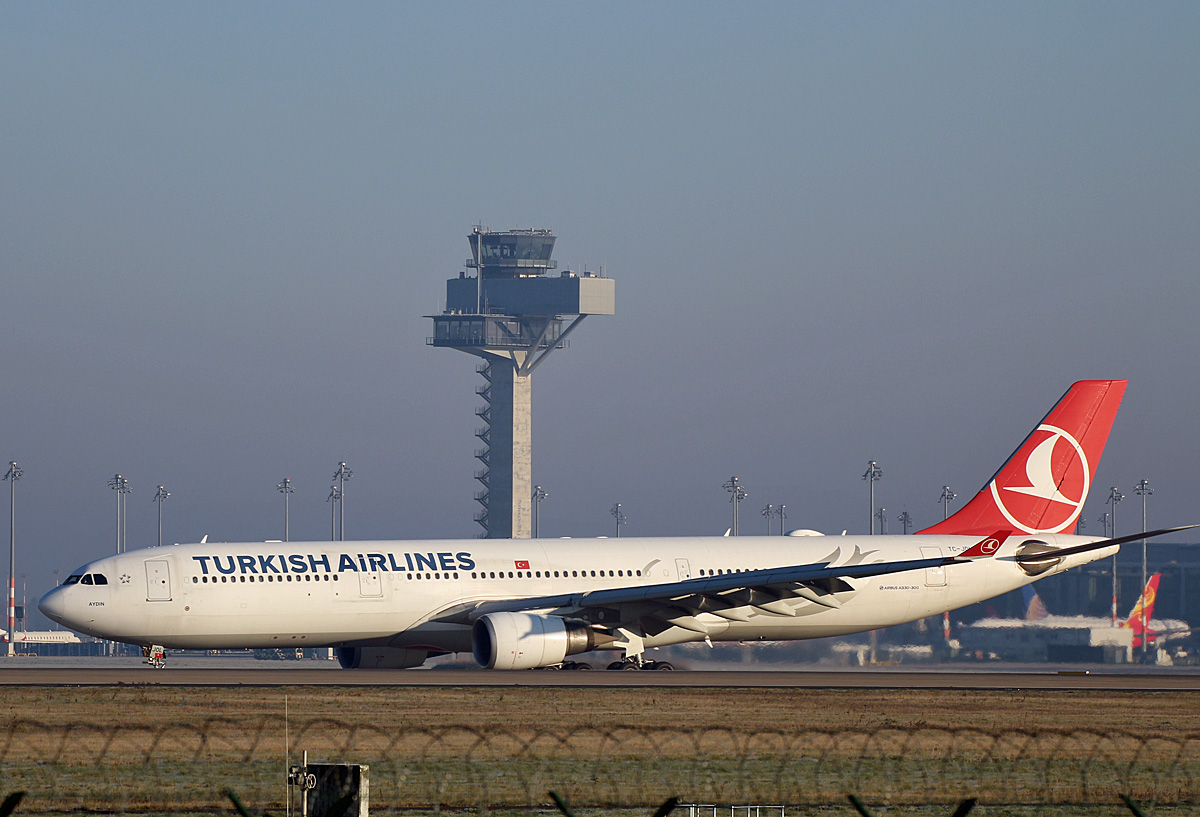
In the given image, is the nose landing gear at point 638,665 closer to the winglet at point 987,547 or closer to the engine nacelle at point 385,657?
the engine nacelle at point 385,657

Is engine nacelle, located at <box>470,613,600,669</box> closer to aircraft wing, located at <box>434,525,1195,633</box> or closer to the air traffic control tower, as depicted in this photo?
aircraft wing, located at <box>434,525,1195,633</box>

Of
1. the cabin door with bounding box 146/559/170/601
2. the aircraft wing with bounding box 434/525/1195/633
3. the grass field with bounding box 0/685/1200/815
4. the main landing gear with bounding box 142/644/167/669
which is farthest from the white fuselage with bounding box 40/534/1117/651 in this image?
the grass field with bounding box 0/685/1200/815

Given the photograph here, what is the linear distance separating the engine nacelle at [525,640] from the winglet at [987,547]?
11.1 metres

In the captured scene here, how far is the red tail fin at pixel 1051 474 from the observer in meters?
50.7

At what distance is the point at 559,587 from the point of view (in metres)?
45.9

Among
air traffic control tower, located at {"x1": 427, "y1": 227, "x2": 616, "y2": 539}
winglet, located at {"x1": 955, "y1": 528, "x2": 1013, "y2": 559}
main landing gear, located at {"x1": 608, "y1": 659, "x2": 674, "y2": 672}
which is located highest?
air traffic control tower, located at {"x1": 427, "y1": 227, "x2": 616, "y2": 539}

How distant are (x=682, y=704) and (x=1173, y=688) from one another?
14245mm

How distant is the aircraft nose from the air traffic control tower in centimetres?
13706

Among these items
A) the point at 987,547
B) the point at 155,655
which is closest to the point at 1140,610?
the point at 987,547

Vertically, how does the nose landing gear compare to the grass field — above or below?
above

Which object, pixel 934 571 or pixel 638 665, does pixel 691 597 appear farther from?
pixel 934 571

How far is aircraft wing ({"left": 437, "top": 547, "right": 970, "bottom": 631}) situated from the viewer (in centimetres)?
4372

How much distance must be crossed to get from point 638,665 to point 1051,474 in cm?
1475

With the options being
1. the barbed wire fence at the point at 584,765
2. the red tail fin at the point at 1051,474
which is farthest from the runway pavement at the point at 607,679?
the barbed wire fence at the point at 584,765
